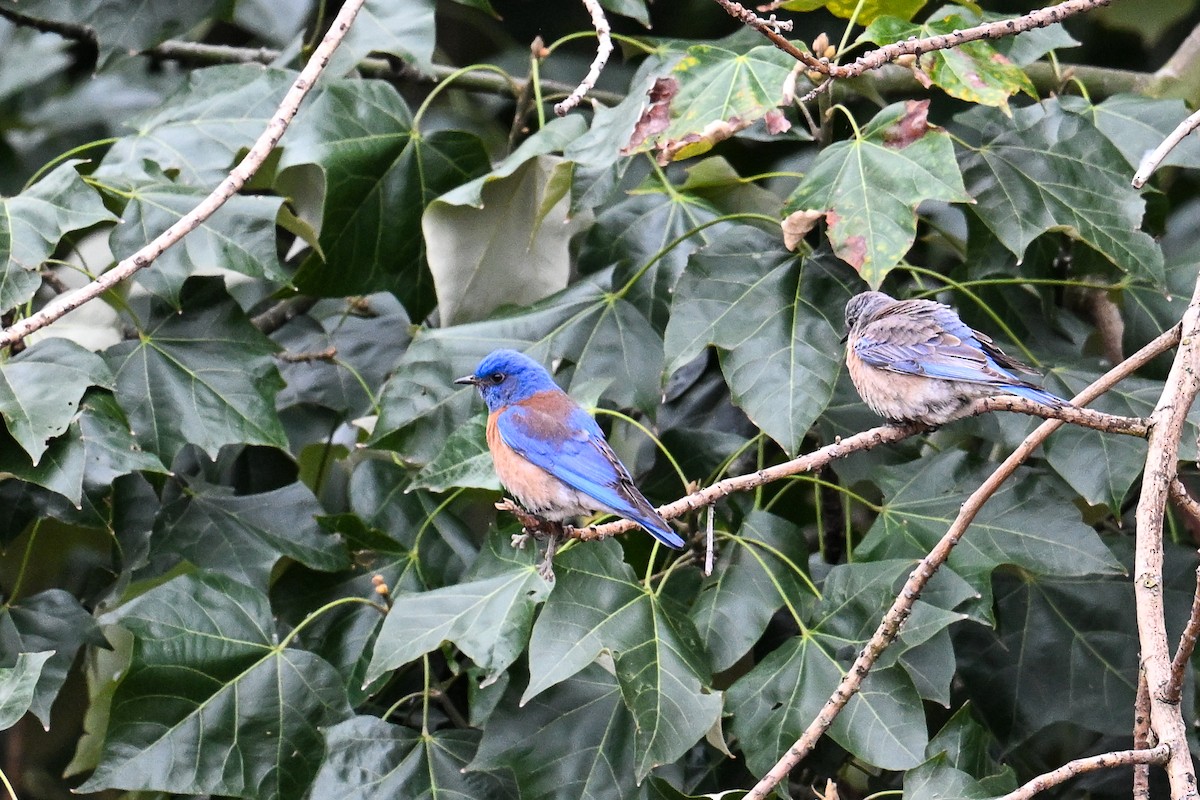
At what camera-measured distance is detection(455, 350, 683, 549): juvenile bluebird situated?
9.93ft

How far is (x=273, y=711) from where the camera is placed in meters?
3.20

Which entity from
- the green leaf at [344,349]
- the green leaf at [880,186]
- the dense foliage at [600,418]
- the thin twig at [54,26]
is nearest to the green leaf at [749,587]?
the dense foliage at [600,418]

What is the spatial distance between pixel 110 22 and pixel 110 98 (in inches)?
63.5

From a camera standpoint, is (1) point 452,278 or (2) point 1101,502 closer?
(2) point 1101,502

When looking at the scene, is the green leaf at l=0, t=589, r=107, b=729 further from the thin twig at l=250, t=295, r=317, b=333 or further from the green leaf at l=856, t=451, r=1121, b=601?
the green leaf at l=856, t=451, r=1121, b=601

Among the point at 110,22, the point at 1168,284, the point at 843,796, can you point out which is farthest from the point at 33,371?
the point at 1168,284

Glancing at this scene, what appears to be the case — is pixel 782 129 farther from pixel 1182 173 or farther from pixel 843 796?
pixel 1182 173

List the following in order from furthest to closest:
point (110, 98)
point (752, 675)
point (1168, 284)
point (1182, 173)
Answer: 1. point (110, 98)
2. point (1182, 173)
3. point (1168, 284)
4. point (752, 675)

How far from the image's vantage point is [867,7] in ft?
11.7

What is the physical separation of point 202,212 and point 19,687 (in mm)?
1259

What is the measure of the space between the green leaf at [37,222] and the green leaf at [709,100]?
1.46 m

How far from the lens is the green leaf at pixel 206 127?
387cm

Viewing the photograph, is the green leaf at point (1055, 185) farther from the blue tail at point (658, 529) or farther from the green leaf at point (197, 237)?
the green leaf at point (197, 237)

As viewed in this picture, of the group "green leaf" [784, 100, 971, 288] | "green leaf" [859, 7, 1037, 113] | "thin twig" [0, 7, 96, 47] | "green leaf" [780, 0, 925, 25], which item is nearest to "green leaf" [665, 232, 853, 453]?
"green leaf" [784, 100, 971, 288]
